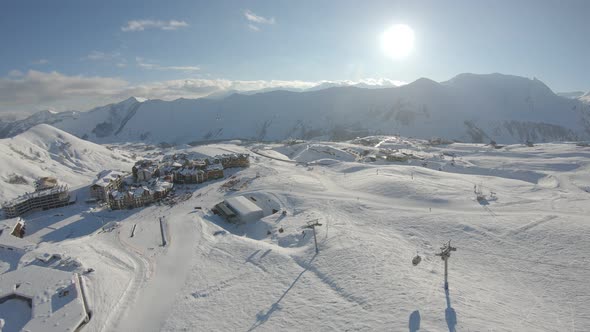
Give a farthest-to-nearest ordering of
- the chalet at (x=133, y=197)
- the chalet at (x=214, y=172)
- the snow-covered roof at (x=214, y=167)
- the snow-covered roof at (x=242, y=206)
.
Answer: the snow-covered roof at (x=214, y=167) → the chalet at (x=214, y=172) → the chalet at (x=133, y=197) → the snow-covered roof at (x=242, y=206)

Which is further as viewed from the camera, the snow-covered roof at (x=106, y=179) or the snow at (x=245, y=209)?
the snow-covered roof at (x=106, y=179)

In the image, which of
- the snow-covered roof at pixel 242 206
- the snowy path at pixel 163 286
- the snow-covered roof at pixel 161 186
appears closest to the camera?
the snowy path at pixel 163 286

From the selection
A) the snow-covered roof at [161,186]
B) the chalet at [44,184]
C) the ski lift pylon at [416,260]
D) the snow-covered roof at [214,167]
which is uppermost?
the snow-covered roof at [214,167]

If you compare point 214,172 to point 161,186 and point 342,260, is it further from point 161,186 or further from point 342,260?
point 342,260

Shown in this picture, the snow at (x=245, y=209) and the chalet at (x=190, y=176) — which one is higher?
the chalet at (x=190, y=176)

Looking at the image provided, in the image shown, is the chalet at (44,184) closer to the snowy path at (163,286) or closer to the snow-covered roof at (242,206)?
the snowy path at (163,286)

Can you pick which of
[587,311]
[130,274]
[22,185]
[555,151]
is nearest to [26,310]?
[130,274]

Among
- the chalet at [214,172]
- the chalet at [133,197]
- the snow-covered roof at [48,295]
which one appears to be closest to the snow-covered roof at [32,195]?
the chalet at [133,197]

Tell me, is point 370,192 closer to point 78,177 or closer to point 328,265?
point 328,265
